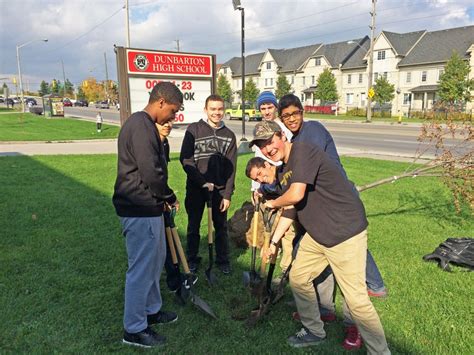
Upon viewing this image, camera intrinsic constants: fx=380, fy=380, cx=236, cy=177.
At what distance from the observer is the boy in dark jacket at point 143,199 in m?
2.78

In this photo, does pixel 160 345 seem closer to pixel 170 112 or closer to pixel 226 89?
pixel 170 112

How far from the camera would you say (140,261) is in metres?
3.02

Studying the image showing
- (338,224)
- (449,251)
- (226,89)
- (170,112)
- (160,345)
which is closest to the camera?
(338,224)

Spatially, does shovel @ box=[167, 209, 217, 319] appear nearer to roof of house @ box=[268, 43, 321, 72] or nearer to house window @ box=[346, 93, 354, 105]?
house window @ box=[346, 93, 354, 105]

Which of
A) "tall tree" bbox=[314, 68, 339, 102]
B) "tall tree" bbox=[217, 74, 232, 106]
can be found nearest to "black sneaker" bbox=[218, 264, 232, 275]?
"tall tree" bbox=[314, 68, 339, 102]

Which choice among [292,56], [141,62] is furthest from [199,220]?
[292,56]

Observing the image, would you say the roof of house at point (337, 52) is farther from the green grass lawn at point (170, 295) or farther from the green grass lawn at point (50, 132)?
the green grass lawn at point (170, 295)

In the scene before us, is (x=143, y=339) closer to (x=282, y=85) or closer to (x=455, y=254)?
(x=455, y=254)

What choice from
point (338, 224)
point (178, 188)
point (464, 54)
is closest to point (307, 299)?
point (338, 224)

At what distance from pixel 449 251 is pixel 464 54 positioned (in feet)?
147

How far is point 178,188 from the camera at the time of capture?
29.1 ft

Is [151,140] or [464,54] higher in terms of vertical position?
[464,54]

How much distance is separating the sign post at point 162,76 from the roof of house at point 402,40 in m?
44.9

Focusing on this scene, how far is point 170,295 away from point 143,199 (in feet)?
5.16
